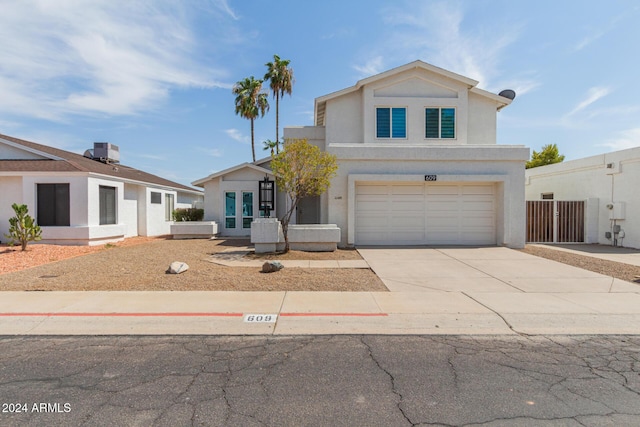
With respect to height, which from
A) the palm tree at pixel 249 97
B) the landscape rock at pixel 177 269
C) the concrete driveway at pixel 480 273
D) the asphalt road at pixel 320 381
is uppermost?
the palm tree at pixel 249 97

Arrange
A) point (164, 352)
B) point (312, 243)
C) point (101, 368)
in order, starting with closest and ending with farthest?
point (101, 368)
point (164, 352)
point (312, 243)

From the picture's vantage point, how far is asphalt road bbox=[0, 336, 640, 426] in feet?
10.3

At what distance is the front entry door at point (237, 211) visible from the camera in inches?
726

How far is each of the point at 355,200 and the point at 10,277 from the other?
11179mm

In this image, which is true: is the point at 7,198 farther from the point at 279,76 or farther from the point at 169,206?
the point at 279,76

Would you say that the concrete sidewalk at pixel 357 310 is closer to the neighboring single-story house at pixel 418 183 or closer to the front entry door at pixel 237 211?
the neighboring single-story house at pixel 418 183

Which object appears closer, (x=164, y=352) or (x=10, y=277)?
(x=164, y=352)

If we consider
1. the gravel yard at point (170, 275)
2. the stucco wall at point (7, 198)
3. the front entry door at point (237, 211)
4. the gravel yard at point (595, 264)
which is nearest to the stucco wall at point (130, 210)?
the stucco wall at point (7, 198)

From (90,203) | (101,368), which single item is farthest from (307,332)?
(90,203)

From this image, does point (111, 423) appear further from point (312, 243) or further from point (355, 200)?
point (355, 200)

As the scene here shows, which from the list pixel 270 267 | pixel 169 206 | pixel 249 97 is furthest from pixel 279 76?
pixel 270 267

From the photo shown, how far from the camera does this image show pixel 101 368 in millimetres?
4027

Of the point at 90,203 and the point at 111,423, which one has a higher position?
the point at 90,203

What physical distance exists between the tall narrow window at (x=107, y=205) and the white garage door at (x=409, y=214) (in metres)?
11.8
